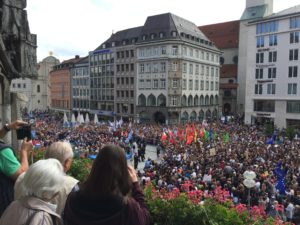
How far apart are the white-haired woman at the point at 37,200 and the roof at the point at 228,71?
73.6 meters

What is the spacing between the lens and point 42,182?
2.48m

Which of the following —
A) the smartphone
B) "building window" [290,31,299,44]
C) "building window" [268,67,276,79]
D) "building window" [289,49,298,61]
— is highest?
"building window" [290,31,299,44]

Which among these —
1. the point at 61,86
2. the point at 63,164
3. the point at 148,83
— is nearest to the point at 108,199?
the point at 63,164

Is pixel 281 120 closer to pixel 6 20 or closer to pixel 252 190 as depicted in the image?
pixel 252 190

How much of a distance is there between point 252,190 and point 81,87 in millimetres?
67180

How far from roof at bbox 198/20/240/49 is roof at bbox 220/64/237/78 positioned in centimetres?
504

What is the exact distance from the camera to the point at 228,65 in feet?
249

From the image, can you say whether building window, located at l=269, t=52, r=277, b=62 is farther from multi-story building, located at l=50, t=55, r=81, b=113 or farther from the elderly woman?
the elderly woman

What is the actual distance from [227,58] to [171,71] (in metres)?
28.4

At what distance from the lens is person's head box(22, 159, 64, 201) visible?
2482mm

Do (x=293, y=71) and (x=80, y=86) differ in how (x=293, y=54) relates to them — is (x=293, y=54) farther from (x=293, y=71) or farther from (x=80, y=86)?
(x=80, y=86)

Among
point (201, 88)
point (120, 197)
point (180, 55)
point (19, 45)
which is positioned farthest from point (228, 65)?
point (120, 197)

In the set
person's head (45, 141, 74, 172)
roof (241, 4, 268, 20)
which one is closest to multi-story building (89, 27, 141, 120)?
roof (241, 4, 268, 20)

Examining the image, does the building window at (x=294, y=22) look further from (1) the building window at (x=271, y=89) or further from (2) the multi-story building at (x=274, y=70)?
(1) the building window at (x=271, y=89)
